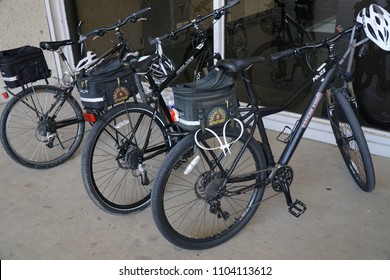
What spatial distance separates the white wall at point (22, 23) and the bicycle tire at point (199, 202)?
2587mm

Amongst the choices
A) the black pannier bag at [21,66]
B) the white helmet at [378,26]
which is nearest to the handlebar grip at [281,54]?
the white helmet at [378,26]

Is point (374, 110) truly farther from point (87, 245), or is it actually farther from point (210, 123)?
point (87, 245)

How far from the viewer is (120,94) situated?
2.10 metres

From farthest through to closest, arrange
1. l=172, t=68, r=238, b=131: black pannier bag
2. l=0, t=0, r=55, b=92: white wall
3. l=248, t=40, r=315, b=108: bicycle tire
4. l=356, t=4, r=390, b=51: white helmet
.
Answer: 1. l=0, t=0, r=55, b=92: white wall
2. l=248, t=40, r=315, b=108: bicycle tire
3. l=356, t=4, r=390, b=51: white helmet
4. l=172, t=68, r=238, b=131: black pannier bag

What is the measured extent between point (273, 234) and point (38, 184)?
1.64 m

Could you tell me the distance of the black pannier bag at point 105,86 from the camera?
203 cm

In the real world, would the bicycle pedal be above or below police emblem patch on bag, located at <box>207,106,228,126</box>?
below

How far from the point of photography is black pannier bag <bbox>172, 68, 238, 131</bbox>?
5.47 ft

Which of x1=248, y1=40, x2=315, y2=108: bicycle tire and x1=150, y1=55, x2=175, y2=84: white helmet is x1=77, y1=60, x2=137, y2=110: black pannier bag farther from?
x1=248, y1=40, x2=315, y2=108: bicycle tire

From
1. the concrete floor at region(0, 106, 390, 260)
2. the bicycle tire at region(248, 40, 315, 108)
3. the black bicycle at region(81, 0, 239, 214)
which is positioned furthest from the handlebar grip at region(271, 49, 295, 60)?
the bicycle tire at region(248, 40, 315, 108)

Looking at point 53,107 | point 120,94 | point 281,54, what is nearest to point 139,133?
point 120,94

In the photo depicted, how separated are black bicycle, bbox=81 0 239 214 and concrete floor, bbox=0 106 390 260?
0.59ft

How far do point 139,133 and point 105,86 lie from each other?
352mm
